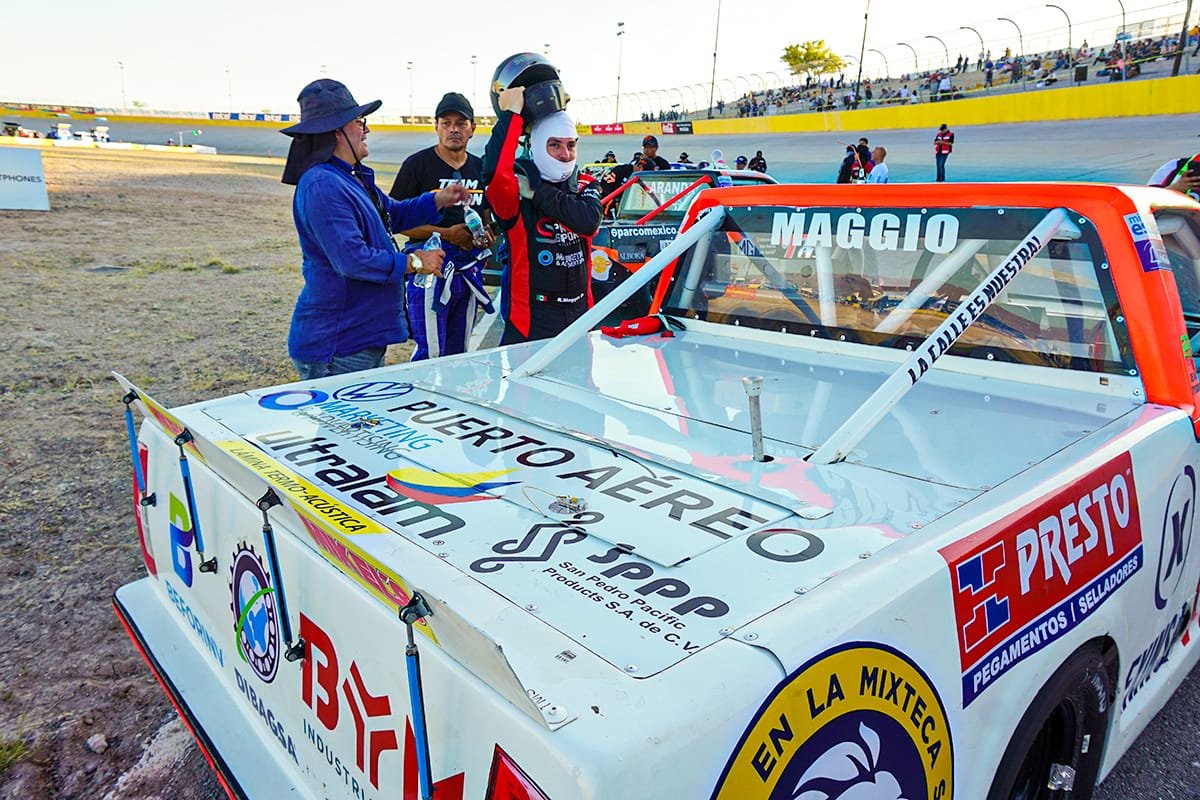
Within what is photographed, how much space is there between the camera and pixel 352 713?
57.1 inches

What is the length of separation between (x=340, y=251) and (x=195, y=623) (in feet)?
4.60

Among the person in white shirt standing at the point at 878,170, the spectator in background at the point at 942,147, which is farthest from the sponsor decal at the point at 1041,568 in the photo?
the spectator in background at the point at 942,147

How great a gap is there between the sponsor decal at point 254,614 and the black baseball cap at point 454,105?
343cm

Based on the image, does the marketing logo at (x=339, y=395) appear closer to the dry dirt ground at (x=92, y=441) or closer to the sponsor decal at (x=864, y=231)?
the dry dirt ground at (x=92, y=441)

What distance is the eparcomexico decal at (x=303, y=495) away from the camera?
160 cm

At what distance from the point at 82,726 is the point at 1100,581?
284 cm

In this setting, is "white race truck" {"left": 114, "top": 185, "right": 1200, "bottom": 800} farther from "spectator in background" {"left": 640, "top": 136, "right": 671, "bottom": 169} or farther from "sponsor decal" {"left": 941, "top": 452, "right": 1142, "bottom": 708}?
"spectator in background" {"left": 640, "top": 136, "right": 671, "bottom": 169}

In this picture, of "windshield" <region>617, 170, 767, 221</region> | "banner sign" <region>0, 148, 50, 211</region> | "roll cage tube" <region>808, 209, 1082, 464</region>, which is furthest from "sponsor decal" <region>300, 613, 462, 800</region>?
"banner sign" <region>0, 148, 50, 211</region>

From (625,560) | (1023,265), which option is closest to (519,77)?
(1023,265)

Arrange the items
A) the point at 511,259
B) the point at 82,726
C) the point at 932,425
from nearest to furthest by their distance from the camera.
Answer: the point at 932,425
the point at 82,726
the point at 511,259

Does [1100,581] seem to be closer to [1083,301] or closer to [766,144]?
[1083,301]

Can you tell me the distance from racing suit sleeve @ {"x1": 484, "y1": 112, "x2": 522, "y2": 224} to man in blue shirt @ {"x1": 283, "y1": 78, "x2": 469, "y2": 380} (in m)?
0.56

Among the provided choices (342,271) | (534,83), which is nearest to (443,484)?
(342,271)

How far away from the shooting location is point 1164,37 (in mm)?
32031
